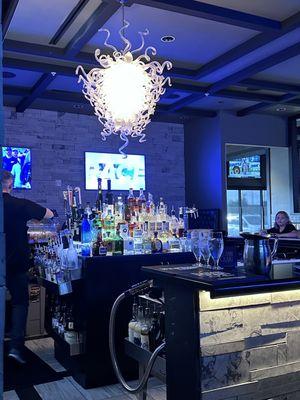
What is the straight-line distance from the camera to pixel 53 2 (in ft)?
13.7

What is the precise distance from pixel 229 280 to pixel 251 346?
0.36 meters

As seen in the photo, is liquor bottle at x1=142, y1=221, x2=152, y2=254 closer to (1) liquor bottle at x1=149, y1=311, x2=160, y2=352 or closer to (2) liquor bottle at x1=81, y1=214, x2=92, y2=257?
(2) liquor bottle at x1=81, y1=214, x2=92, y2=257

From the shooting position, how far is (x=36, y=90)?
651 centimetres

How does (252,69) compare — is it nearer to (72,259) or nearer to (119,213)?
(119,213)

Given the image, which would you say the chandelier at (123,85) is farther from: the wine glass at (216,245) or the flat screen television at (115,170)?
the flat screen television at (115,170)

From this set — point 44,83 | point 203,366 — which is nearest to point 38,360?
point 203,366

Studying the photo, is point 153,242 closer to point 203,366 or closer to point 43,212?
point 43,212

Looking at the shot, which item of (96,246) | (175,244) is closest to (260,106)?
(175,244)

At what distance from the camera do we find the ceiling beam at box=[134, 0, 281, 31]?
392 centimetres

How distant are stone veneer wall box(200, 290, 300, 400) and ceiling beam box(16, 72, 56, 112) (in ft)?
15.8

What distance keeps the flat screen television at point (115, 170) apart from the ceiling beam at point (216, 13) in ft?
12.7

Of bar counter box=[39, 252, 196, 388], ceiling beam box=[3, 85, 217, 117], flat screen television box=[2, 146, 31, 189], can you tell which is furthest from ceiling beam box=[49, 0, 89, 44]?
flat screen television box=[2, 146, 31, 189]

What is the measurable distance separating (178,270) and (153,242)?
1.56 meters

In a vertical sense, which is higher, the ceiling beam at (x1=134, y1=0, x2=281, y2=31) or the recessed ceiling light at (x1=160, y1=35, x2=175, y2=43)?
the recessed ceiling light at (x1=160, y1=35, x2=175, y2=43)
